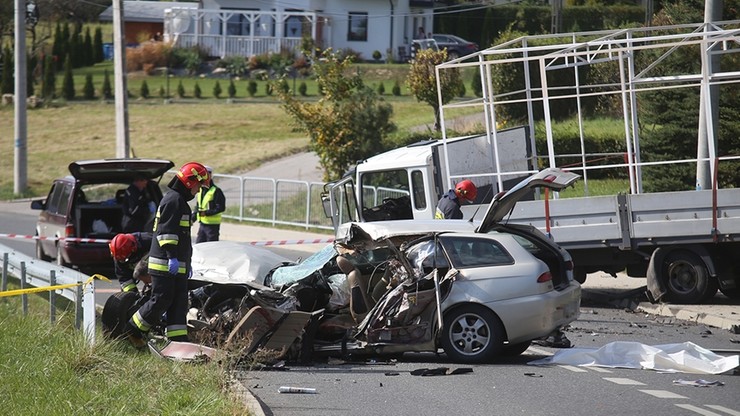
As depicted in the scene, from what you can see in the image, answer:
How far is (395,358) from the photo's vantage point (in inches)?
438

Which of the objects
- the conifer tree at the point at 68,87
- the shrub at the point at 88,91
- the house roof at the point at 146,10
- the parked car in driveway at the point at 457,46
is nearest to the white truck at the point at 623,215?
the parked car in driveway at the point at 457,46

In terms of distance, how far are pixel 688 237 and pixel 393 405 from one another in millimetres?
7131

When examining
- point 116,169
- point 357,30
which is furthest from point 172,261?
point 357,30

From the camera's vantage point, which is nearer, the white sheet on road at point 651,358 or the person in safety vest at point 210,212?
the white sheet on road at point 651,358

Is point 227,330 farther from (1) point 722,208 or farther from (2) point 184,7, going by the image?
(2) point 184,7

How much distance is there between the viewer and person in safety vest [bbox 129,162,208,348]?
10.3 metres

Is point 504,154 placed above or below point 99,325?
above

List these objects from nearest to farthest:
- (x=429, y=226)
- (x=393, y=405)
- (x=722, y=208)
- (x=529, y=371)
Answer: (x=393, y=405) < (x=529, y=371) < (x=429, y=226) < (x=722, y=208)

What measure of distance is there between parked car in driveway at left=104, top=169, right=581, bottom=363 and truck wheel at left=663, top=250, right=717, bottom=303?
4163mm

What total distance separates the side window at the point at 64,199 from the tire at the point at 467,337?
355 inches

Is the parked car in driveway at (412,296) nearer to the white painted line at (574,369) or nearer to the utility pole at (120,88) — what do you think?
the white painted line at (574,369)

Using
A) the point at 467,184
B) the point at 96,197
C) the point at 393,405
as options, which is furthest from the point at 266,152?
the point at 393,405

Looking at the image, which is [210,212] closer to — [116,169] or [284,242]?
[116,169]

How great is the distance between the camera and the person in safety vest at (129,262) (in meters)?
11.1
